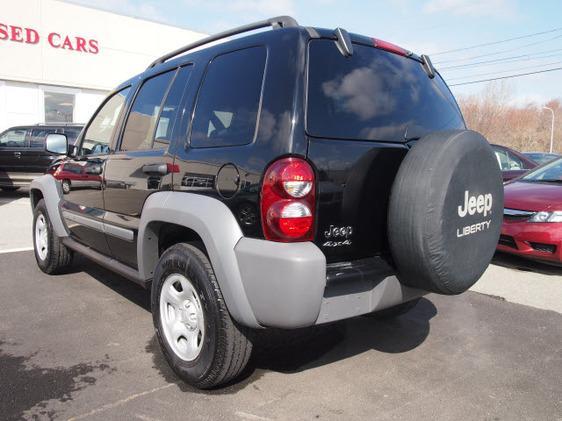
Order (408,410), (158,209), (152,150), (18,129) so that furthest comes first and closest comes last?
(18,129) → (152,150) → (158,209) → (408,410)

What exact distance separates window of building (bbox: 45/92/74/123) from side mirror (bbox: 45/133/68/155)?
49.1 ft

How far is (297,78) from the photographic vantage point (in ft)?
7.89

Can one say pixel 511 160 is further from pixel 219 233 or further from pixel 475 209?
pixel 219 233

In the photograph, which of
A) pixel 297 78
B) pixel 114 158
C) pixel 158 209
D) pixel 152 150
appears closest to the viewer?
pixel 297 78

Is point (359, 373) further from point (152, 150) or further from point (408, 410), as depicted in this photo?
point (152, 150)

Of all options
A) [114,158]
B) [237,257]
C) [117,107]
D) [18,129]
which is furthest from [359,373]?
[18,129]

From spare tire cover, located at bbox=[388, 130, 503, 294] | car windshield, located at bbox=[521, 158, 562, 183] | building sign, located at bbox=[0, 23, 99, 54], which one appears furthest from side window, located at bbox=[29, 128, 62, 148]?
spare tire cover, located at bbox=[388, 130, 503, 294]

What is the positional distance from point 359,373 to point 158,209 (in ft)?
5.14

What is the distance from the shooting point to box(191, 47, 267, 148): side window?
2.56 m

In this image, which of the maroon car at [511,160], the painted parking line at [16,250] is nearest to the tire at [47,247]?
the painted parking line at [16,250]

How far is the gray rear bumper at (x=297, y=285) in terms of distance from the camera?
7.39 ft

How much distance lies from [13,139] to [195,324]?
1121 centimetres

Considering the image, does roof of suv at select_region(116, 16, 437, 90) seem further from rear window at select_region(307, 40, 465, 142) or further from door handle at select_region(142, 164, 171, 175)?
door handle at select_region(142, 164, 171, 175)

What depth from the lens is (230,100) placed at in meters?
2.73
